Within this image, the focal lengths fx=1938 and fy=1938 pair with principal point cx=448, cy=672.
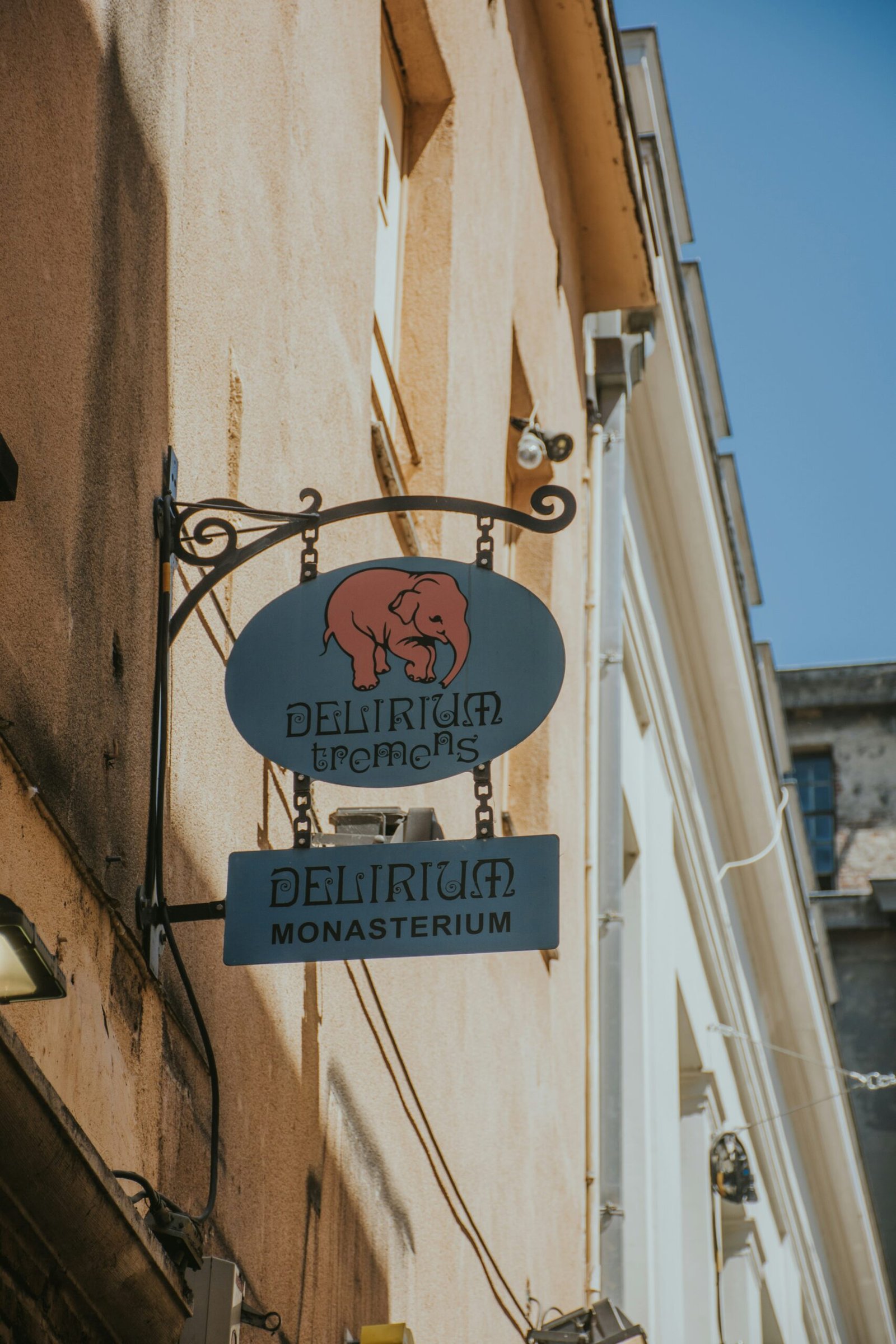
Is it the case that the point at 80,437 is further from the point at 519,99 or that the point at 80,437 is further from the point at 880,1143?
the point at 880,1143

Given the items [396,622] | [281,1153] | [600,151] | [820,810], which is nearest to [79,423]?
[396,622]

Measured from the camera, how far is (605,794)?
34.6ft

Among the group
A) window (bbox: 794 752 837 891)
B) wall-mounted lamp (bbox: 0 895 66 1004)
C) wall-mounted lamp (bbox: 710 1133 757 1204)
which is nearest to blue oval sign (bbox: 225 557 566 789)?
wall-mounted lamp (bbox: 0 895 66 1004)

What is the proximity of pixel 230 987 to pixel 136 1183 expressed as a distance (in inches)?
32.4

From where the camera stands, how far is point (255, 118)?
5.11 metres

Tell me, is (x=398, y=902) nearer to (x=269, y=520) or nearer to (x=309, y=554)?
(x=309, y=554)

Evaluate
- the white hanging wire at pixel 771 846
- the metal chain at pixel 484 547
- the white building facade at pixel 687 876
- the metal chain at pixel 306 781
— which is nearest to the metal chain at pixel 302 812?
the metal chain at pixel 306 781

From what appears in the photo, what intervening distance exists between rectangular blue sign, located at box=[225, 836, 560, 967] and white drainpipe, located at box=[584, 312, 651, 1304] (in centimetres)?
568

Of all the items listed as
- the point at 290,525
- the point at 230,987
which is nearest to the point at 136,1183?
the point at 230,987

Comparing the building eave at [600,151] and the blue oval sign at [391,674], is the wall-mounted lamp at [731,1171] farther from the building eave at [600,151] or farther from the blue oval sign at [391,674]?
the blue oval sign at [391,674]

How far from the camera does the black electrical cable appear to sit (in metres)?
3.94

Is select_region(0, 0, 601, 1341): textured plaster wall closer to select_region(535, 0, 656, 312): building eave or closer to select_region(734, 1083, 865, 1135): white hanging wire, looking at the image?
select_region(535, 0, 656, 312): building eave

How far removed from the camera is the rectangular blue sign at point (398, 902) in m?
3.75

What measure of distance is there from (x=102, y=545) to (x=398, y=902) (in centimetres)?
92
